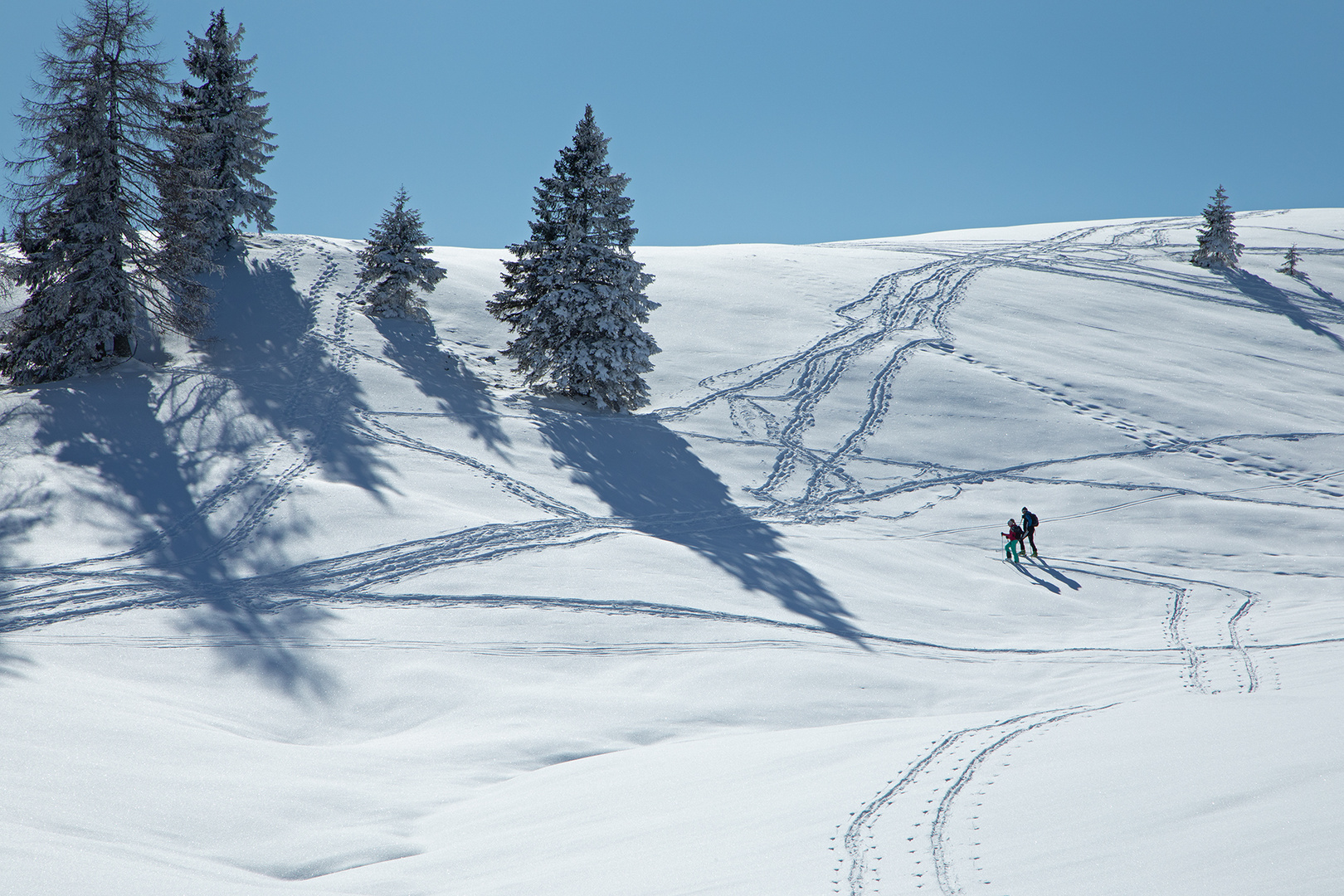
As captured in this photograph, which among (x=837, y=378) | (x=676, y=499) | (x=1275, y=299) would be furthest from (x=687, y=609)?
(x=1275, y=299)

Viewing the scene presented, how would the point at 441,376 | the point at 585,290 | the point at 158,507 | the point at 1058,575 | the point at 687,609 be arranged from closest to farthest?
the point at 687,609 < the point at 158,507 < the point at 1058,575 < the point at 585,290 < the point at 441,376

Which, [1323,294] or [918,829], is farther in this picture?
[1323,294]

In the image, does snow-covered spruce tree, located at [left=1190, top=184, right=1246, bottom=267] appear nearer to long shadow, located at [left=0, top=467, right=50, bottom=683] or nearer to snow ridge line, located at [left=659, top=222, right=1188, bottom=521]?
snow ridge line, located at [left=659, top=222, right=1188, bottom=521]

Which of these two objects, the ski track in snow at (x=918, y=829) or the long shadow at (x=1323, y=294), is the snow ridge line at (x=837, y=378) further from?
the long shadow at (x=1323, y=294)

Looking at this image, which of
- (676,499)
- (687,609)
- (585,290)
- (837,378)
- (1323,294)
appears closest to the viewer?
(687,609)

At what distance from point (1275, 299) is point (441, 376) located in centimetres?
3380

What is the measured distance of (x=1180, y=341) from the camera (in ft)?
95.6

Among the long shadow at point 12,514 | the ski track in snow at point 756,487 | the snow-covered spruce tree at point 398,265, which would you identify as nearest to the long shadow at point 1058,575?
the ski track in snow at point 756,487

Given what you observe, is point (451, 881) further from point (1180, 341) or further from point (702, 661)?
point (1180, 341)

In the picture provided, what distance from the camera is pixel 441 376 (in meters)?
24.1

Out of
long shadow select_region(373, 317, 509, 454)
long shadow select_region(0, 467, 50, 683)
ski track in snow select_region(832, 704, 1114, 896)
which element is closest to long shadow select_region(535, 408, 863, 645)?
long shadow select_region(373, 317, 509, 454)

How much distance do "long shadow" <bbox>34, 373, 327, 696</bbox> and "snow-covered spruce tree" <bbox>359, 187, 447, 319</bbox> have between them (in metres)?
8.31

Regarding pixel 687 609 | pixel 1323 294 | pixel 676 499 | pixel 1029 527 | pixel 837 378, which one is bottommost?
pixel 687 609

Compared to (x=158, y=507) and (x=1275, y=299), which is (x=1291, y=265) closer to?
(x=1275, y=299)
